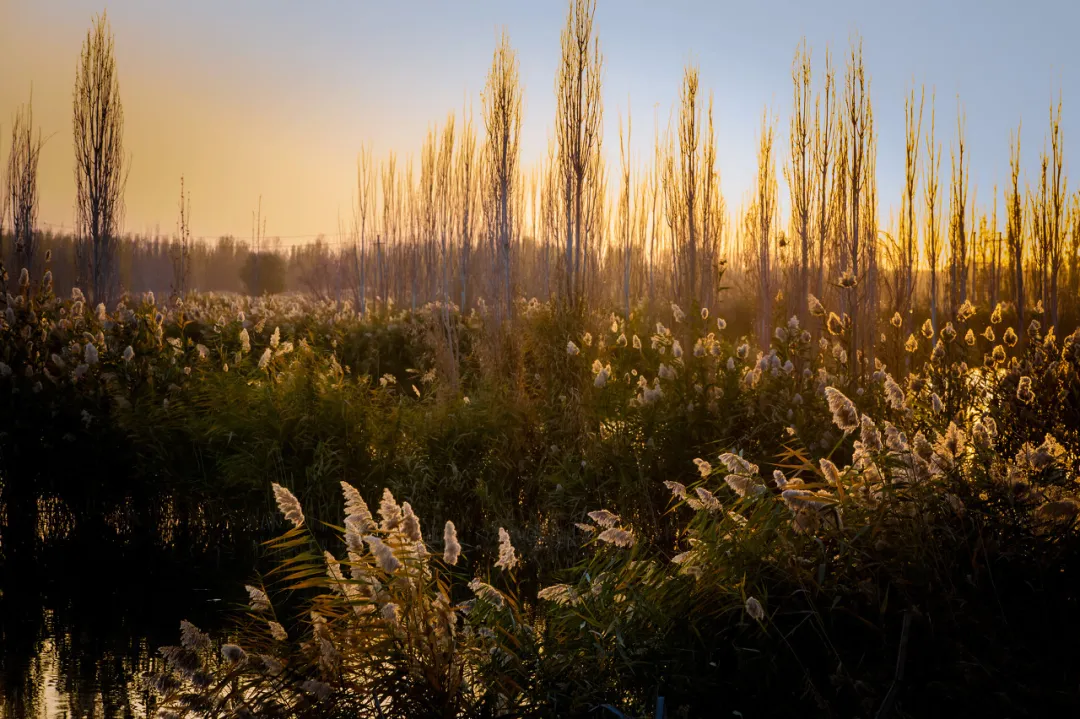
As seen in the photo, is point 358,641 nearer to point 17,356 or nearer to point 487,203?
point 17,356

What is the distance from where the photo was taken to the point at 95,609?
19.2 feet

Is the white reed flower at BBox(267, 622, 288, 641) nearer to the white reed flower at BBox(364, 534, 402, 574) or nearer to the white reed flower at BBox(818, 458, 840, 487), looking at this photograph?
the white reed flower at BBox(364, 534, 402, 574)

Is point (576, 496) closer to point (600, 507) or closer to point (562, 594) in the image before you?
point (600, 507)

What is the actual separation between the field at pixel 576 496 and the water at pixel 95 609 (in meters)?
0.04

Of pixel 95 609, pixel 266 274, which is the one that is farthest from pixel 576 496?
pixel 266 274

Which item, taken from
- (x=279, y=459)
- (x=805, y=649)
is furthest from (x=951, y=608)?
(x=279, y=459)

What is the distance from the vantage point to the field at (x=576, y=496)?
2.86 meters

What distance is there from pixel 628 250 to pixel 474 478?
44.2 ft

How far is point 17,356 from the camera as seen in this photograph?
7312mm

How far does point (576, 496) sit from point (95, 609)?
3.20 meters

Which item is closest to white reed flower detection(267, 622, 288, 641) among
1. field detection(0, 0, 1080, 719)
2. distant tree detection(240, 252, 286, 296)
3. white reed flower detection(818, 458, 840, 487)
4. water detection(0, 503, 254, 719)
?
field detection(0, 0, 1080, 719)

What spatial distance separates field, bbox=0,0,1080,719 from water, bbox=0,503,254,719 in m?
0.04

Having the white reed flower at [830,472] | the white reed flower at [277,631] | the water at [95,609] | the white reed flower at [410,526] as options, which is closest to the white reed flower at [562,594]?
the white reed flower at [410,526]

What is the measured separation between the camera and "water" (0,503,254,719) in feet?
14.5
